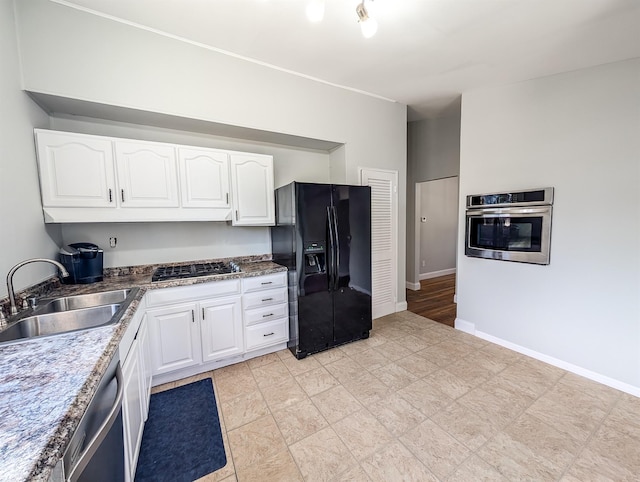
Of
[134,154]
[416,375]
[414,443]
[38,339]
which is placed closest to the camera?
[38,339]

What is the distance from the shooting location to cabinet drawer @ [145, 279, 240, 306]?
211cm

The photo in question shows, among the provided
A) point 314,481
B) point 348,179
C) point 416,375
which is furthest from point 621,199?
point 314,481

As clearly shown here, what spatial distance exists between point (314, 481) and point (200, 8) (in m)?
3.10

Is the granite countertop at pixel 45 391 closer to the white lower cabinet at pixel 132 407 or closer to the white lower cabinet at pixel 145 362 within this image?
the white lower cabinet at pixel 132 407

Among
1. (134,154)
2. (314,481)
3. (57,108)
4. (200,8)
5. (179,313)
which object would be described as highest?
(200,8)

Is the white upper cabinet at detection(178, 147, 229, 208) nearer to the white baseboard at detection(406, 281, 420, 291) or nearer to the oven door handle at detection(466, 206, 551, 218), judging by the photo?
the oven door handle at detection(466, 206, 551, 218)

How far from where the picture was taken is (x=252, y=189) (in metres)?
2.71

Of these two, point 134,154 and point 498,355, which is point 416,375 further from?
point 134,154

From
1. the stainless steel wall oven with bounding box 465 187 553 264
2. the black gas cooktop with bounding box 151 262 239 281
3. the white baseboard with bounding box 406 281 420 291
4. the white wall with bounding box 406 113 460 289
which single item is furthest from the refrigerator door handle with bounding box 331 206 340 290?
the white baseboard with bounding box 406 281 420 291

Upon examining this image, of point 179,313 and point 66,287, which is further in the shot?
point 179,313

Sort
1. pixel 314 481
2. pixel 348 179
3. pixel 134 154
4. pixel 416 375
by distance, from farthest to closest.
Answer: pixel 348 179 < pixel 416 375 < pixel 134 154 < pixel 314 481

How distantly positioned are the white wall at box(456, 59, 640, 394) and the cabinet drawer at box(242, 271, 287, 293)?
2275 mm

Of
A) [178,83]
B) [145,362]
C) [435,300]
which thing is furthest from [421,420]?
[178,83]

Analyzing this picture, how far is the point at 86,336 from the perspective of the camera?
3.94ft
